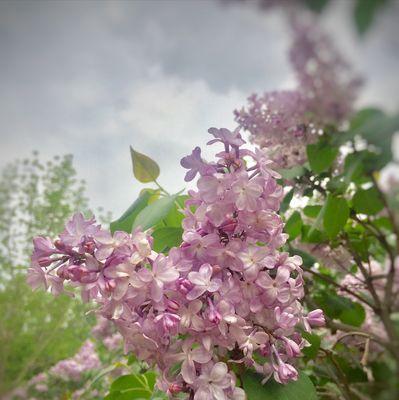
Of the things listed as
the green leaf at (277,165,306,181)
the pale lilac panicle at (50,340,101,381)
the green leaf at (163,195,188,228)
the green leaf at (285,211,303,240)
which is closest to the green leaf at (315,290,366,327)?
the green leaf at (285,211,303,240)

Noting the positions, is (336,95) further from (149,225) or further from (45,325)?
(45,325)

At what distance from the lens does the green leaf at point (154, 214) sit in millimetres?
504

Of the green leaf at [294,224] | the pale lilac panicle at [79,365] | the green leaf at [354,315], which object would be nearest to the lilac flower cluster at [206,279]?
the green leaf at [294,224]

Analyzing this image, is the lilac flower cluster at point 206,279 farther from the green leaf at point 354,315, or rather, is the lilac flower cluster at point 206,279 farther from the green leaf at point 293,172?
the green leaf at point 354,315

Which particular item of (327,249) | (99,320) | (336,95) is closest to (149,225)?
(336,95)

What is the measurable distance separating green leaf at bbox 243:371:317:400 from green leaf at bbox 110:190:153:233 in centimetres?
25

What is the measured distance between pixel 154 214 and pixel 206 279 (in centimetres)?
14

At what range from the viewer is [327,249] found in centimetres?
92

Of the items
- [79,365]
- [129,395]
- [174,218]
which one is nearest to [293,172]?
[174,218]

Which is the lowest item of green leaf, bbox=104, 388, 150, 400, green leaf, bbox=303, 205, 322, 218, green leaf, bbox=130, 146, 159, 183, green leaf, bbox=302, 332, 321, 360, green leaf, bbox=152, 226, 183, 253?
green leaf, bbox=104, 388, 150, 400

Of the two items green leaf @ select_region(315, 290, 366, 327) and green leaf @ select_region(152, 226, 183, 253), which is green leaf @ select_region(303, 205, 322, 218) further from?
green leaf @ select_region(152, 226, 183, 253)

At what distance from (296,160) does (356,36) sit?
2.02ft

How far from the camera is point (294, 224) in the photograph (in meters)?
0.84

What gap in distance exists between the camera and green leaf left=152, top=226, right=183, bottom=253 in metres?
0.55
